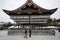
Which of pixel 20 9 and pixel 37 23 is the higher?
pixel 20 9

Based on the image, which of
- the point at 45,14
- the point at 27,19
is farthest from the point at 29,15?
Result: the point at 45,14

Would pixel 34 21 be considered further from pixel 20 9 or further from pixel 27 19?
pixel 20 9

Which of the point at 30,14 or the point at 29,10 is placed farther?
the point at 30,14

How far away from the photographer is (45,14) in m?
22.6

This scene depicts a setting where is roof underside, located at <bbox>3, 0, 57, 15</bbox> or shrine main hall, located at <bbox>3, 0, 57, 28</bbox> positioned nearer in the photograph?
roof underside, located at <bbox>3, 0, 57, 15</bbox>

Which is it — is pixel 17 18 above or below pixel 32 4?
below

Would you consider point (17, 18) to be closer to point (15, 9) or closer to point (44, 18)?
point (15, 9)

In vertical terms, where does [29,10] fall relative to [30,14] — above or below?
above

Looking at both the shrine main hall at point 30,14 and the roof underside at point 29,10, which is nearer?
the roof underside at point 29,10

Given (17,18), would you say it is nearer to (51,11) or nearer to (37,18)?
(37,18)

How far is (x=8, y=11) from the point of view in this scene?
22.7m

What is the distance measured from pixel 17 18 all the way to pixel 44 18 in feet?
11.0

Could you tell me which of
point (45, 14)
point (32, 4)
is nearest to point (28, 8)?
point (32, 4)

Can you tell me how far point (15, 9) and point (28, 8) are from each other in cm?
172
